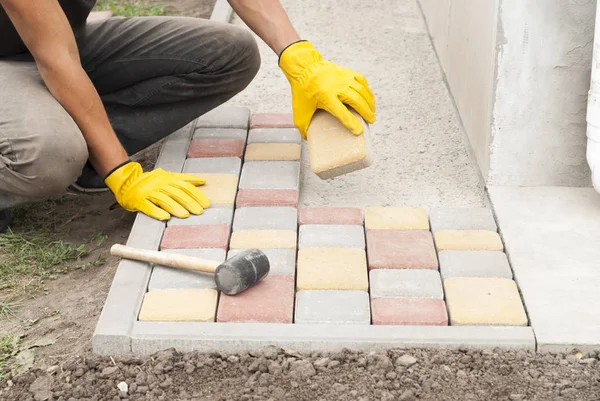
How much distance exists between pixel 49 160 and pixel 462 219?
1.66 m

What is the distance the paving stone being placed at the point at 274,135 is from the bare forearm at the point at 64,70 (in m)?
0.82

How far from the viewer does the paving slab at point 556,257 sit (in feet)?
8.51

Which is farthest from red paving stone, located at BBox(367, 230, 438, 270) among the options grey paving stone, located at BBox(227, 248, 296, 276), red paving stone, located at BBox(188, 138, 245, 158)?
red paving stone, located at BBox(188, 138, 245, 158)

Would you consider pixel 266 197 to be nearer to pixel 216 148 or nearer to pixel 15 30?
pixel 216 148

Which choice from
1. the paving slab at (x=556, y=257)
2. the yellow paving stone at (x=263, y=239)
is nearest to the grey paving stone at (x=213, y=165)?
the yellow paving stone at (x=263, y=239)

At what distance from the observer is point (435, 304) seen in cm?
272

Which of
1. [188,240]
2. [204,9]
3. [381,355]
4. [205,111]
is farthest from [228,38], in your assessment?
[204,9]

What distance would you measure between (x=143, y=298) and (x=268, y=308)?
0.44 m

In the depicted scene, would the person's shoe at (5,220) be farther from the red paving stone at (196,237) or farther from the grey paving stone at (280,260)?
the grey paving stone at (280,260)

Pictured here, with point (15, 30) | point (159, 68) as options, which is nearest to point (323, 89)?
point (159, 68)

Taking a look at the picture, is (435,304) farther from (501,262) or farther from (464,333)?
(501,262)

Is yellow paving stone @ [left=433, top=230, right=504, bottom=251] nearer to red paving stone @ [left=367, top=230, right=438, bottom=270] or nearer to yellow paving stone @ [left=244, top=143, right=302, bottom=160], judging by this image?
red paving stone @ [left=367, top=230, right=438, bottom=270]

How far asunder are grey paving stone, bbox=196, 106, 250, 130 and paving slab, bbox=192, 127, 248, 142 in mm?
44

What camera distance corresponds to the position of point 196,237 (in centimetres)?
312
